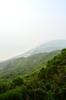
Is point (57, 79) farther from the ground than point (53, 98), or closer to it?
farther from the ground

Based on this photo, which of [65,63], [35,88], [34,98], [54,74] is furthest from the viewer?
[65,63]

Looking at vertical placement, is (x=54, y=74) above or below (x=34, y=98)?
above

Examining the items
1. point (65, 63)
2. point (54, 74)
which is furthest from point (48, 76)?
point (65, 63)

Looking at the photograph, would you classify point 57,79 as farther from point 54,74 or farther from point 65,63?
point 65,63

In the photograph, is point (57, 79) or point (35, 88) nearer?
point (35, 88)

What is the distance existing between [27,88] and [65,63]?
1077 centimetres

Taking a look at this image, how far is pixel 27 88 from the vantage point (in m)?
21.4

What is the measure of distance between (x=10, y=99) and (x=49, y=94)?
4.25 meters

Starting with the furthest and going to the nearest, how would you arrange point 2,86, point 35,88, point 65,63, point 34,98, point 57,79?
1. point 65,63
2. point 57,79
3. point 2,86
4. point 35,88
5. point 34,98

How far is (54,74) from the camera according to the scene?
27.1 metres

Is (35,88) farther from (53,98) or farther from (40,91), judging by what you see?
(53,98)

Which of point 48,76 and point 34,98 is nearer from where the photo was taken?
point 34,98

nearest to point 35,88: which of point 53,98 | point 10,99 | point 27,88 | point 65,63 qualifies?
point 27,88

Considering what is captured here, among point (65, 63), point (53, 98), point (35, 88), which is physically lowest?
point (53, 98)
